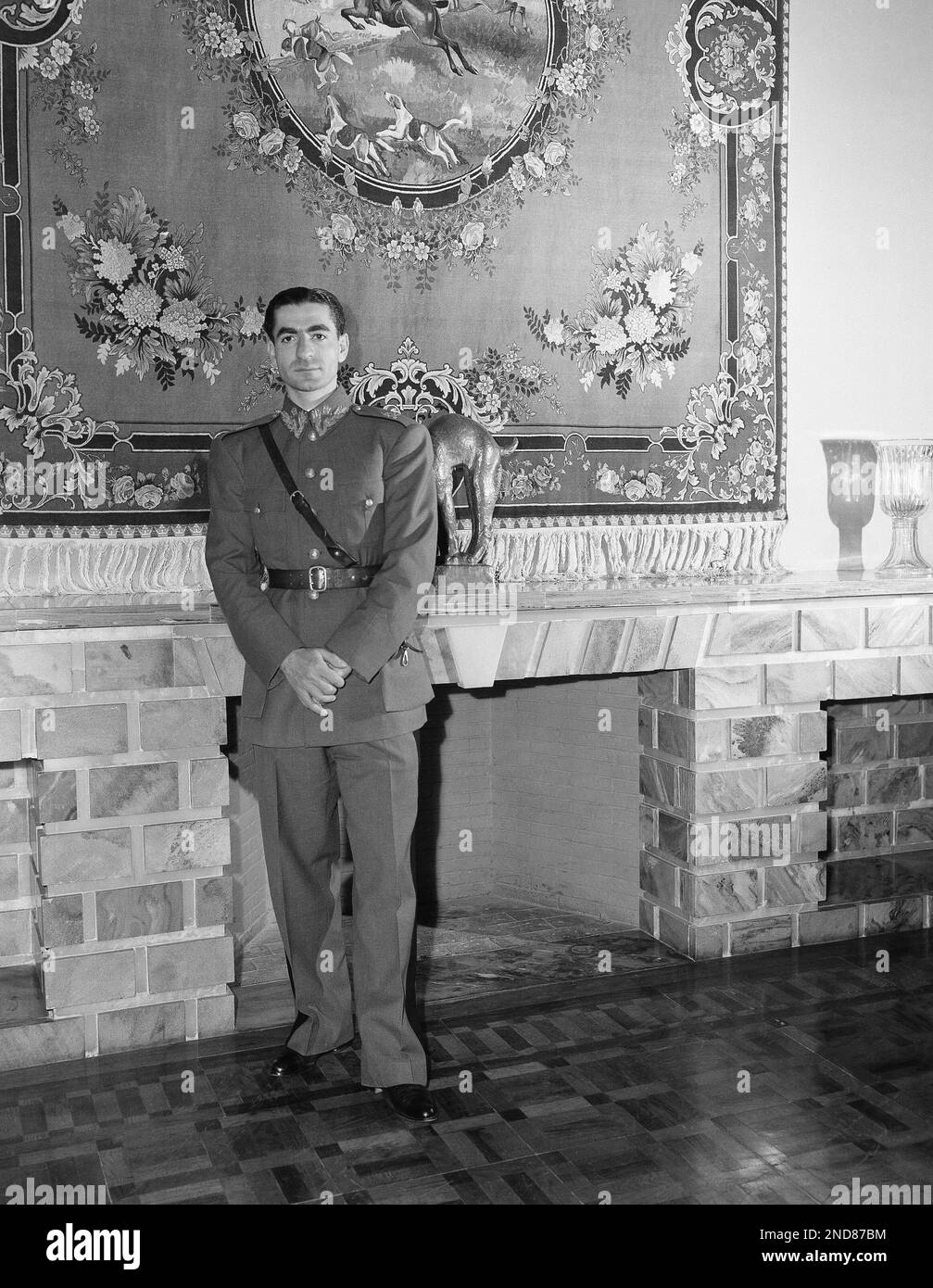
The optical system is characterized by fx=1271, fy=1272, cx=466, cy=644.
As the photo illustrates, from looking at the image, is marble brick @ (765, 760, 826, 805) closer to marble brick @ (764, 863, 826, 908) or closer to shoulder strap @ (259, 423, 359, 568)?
marble brick @ (764, 863, 826, 908)

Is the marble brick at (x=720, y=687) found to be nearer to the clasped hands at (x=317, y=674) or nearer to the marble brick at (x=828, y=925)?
the marble brick at (x=828, y=925)

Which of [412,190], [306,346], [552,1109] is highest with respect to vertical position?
[412,190]

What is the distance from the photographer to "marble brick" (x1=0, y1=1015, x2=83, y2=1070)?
243 centimetres

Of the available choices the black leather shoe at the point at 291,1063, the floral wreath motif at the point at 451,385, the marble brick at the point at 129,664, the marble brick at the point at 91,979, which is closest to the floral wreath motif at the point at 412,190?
the floral wreath motif at the point at 451,385

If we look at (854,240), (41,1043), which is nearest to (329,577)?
(41,1043)

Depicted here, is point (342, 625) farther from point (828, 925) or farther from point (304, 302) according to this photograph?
point (828, 925)

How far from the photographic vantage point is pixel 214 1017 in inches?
102

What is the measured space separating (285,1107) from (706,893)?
1.16m

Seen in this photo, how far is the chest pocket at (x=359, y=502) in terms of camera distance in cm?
226

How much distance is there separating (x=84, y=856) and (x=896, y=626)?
6.25 ft

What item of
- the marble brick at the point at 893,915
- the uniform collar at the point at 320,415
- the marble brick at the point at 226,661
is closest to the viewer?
the uniform collar at the point at 320,415

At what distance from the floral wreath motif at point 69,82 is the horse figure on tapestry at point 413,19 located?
595 mm

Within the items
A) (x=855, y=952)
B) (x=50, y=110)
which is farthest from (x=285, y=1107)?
(x=50, y=110)

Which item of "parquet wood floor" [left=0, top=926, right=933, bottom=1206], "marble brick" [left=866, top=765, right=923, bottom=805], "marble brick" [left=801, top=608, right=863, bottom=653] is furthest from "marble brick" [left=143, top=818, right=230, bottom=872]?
"marble brick" [left=866, top=765, right=923, bottom=805]
